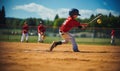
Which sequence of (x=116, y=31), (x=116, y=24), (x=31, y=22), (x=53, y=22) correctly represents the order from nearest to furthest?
(x=116, y=31) < (x=116, y=24) < (x=31, y=22) < (x=53, y=22)

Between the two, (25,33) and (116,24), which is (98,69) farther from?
(116,24)

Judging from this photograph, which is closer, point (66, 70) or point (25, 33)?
point (66, 70)

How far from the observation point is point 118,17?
44.0 m

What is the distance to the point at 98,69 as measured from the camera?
6.00 m

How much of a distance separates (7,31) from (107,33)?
12121mm

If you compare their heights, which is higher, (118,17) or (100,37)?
(118,17)

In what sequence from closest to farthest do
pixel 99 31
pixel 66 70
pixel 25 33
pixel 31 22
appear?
1. pixel 66 70
2. pixel 25 33
3. pixel 99 31
4. pixel 31 22

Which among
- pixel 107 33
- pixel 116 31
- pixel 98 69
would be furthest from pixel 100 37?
pixel 98 69

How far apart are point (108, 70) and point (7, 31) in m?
24.4

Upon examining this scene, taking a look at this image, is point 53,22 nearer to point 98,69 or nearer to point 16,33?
point 16,33

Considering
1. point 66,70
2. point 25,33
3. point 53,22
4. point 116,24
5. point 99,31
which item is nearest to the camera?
point 66,70

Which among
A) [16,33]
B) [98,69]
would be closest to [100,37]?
[16,33]

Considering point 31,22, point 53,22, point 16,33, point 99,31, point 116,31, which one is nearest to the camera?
point 116,31

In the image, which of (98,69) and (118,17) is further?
(118,17)
